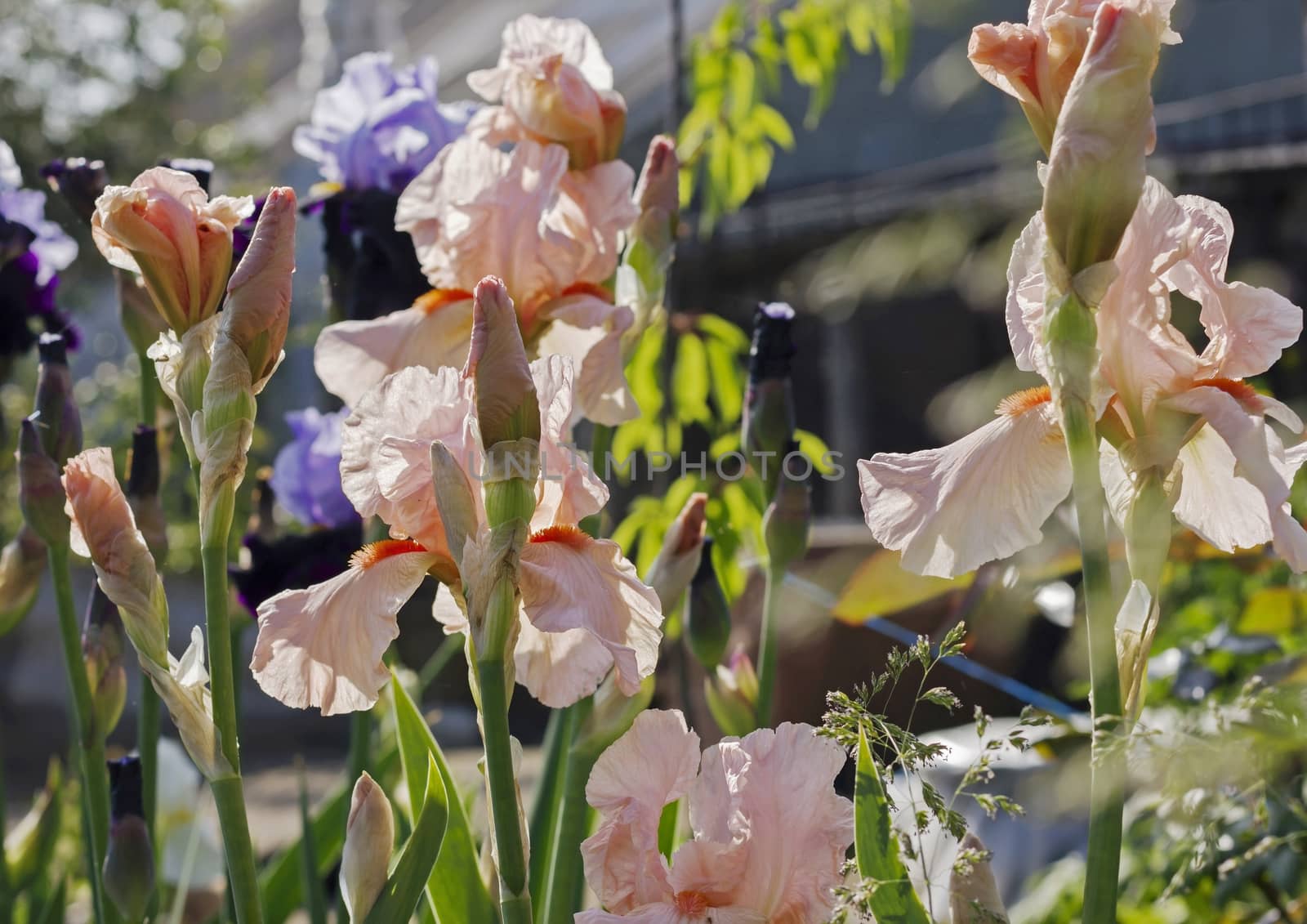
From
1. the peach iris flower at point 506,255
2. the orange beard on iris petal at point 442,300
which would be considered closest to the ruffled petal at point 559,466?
the peach iris flower at point 506,255

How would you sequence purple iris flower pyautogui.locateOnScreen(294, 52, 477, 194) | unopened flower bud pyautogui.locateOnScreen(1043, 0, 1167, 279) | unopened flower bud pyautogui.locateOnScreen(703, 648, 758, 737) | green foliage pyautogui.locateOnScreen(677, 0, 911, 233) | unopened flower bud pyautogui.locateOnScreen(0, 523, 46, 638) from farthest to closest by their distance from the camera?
green foliage pyautogui.locateOnScreen(677, 0, 911, 233), purple iris flower pyautogui.locateOnScreen(294, 52, 477, 194), unopened flower bud pyautogui.locateOnScreen(0, 523, 46, 638), unopened flower bud pyautogui.locateOnScreen(703, 648, 758, 737), unopened flower bud pyautogui.locateOnScreen(1043, 0, 1167, 279)

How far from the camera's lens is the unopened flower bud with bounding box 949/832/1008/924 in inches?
23.9

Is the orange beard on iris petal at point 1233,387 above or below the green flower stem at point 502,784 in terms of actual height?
above

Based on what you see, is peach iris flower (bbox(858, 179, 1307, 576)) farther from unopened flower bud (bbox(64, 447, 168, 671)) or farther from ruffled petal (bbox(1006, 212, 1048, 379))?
unopened flower bud (bbox(64, 447, 168, 671))

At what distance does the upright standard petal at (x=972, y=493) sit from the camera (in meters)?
0.62

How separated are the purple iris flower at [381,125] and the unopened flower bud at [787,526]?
0.51 meters

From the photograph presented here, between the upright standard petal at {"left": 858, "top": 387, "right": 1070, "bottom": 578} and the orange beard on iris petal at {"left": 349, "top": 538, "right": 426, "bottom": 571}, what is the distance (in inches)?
9.2

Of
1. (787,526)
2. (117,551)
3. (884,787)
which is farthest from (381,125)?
(884,787)

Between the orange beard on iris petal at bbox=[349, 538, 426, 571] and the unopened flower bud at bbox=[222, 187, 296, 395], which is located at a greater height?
the unopened flower bud at bbox=[222, 187, 296, 395]

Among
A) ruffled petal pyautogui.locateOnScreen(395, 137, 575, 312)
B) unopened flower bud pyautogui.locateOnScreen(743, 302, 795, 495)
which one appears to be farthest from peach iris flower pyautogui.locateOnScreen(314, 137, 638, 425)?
unopened flower bud pyautogui.locateOnScreen(743, 302, 795, 495)

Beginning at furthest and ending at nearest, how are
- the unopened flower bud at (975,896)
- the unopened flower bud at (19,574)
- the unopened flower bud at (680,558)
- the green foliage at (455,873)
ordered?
the unopened flower bud at (19,574)
the unopened flower bud at (680,558)
the green foliage at (455,873)
the unopened flower bud at (975,896)

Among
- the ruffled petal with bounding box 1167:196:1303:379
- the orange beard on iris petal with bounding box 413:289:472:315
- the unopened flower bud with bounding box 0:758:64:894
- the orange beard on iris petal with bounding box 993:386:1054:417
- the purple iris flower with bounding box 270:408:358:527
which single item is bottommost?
the unopened flower bud with bounding box 0:758:64:894

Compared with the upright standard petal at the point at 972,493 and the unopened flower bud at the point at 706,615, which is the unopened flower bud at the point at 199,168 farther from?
the upright standard petal at the point at 972,493

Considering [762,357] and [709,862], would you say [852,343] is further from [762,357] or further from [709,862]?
[709,862]
